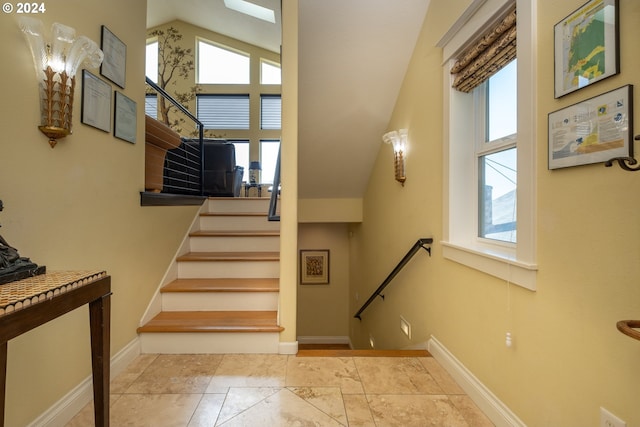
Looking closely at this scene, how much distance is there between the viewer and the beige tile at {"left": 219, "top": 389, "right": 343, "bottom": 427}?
4.77 feet

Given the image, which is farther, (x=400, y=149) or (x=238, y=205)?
(x=238, y=205)

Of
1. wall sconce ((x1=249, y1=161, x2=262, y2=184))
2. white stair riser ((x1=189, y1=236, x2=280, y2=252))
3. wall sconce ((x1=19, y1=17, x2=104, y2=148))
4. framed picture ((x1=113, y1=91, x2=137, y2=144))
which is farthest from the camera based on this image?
wall sconce ((x1=249, y1=161, x2=262, y2=184))

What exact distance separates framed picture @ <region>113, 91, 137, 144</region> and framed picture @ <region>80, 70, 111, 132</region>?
0.23ft

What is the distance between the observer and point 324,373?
188 cm

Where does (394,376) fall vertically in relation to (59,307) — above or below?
below

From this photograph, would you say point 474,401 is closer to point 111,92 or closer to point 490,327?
point 490,327

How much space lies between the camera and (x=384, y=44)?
106 inches

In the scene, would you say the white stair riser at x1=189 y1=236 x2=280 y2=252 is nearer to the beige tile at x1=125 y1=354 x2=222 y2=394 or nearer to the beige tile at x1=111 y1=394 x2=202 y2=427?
the beige tile at x1=125 y1=354 x2=222 y2=394

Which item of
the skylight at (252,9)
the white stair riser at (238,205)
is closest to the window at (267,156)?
the skylight at (252,9)

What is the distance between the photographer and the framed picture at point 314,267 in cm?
562

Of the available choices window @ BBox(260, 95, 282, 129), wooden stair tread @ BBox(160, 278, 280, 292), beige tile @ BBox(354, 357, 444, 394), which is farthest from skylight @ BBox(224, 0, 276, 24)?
beige tile @ BBox(354, 357, 444, 394)

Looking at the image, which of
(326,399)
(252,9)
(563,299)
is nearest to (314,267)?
(326,399)

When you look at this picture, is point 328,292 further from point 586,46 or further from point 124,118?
point 586,46

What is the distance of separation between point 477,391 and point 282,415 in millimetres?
1068
